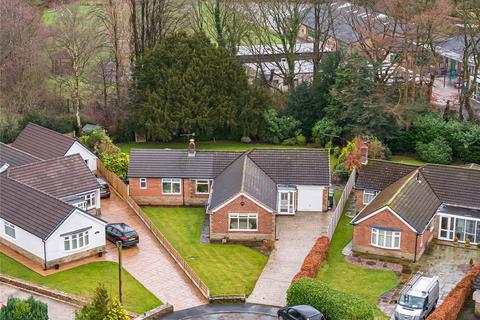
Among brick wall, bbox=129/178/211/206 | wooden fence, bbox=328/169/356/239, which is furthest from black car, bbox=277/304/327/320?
brick wall, bbox=129/178/211/206

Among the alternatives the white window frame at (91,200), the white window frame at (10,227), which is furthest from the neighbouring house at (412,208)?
the white window frame at (10,227)

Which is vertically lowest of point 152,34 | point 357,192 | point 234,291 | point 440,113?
point 234,291

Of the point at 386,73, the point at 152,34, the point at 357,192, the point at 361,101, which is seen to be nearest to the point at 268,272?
the point at 357,192

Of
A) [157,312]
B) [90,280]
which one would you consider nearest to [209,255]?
[90,280]

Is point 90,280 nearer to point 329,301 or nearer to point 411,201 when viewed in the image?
point 329,301

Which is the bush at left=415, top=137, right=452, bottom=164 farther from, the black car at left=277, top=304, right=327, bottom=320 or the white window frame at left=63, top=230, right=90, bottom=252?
the white window frame at left=63, top=230, right=90, bottom=252

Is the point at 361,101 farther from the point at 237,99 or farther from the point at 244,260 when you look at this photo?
the point at 244,260

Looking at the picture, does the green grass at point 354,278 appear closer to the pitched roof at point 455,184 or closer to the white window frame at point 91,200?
the pitched roof at point 455,184
